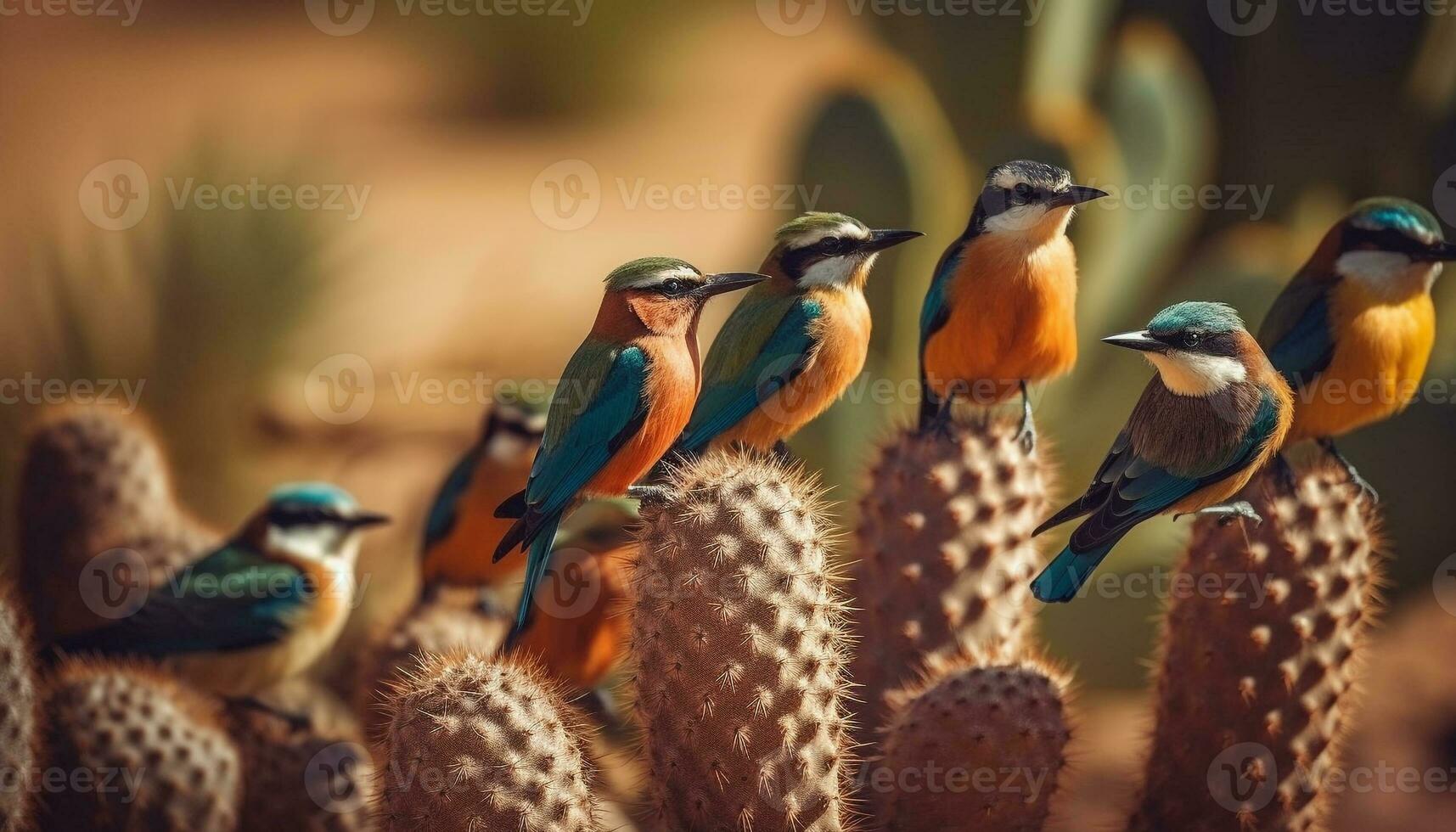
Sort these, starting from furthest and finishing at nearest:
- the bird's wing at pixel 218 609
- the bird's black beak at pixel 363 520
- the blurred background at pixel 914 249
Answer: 1. the blurred background at pixel 914 249
2. the bird's black beak at pixel 363 520
3. the bird's wing at pixel 218 609

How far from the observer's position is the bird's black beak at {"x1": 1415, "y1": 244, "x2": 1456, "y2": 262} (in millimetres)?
2406

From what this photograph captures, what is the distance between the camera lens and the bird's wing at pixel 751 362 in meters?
2.65

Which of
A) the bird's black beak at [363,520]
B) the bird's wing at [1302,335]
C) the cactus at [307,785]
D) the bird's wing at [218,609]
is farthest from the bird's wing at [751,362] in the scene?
the bird's wing at [218,609]

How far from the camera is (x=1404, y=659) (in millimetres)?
7332

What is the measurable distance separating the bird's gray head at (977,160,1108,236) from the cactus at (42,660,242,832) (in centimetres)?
220

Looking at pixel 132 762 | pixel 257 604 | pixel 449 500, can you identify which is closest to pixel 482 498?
pixel 449 500

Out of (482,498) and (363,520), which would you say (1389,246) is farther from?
(482,498)

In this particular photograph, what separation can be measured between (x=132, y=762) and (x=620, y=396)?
1596mm

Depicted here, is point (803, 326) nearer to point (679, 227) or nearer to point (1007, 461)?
point (1007, 461)

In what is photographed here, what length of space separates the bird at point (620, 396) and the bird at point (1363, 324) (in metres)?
1.06

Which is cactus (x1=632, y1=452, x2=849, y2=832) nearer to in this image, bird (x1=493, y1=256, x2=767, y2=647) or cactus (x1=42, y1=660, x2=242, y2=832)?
bird (x1=493, y1=256, x2=767, y2=647)

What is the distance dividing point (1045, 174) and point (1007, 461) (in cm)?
91

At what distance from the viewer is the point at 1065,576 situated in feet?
7.55

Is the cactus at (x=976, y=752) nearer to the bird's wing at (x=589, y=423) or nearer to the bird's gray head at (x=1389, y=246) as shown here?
the bird's wing at (x=589, y=423)
